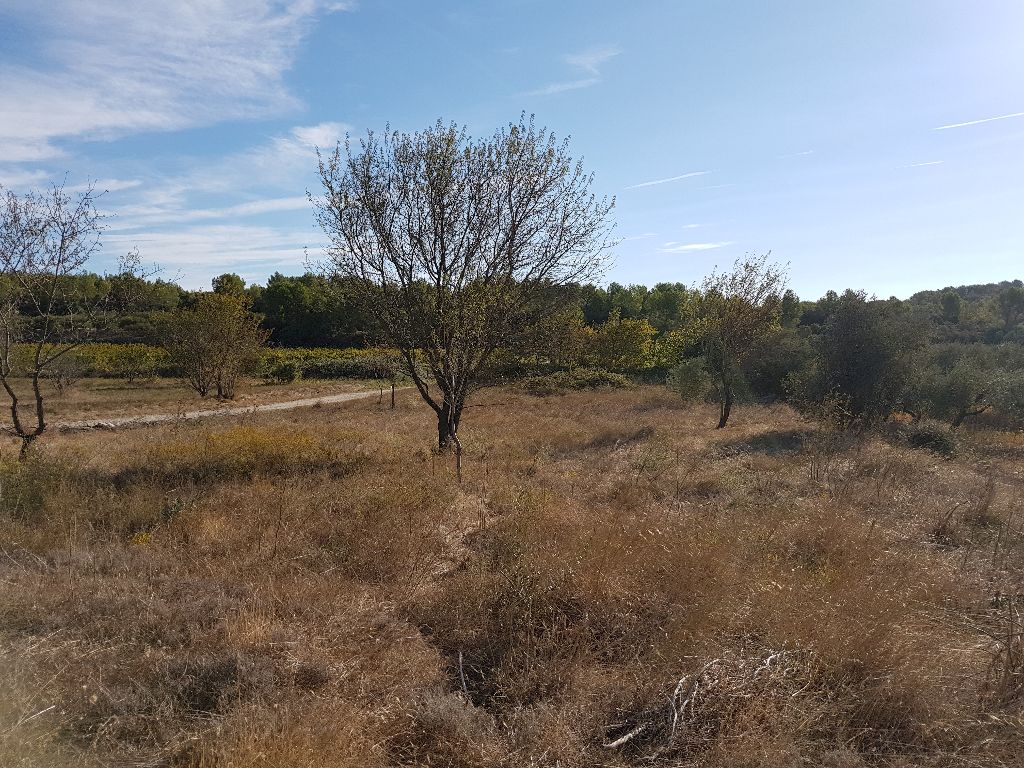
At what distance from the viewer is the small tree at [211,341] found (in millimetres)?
28734

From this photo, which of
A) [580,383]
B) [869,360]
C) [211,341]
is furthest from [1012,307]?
[211,341]

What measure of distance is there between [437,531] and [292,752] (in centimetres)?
388

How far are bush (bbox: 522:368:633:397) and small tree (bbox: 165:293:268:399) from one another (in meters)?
15.2

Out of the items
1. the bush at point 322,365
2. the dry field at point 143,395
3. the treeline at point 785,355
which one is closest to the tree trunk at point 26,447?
the treeline at point 785,355

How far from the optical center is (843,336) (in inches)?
766

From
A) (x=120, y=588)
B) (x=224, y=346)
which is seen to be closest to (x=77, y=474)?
(x=120, y=588)

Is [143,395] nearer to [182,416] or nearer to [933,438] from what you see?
[182,416]

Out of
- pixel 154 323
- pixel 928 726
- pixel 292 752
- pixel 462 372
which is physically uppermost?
pixel 154 323

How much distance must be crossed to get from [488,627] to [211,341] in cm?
2880

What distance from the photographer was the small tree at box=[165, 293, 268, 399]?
2873 cm

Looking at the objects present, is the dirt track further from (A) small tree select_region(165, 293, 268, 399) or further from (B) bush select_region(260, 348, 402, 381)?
(B) bush select_region(260, 348, 402, 381)

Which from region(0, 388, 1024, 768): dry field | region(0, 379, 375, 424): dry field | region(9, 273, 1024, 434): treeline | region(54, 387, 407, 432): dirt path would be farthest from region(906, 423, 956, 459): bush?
region(0, 379, 375, 424): dry field

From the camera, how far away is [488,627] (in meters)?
4.48

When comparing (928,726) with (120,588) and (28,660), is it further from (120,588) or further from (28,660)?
(120,588)
